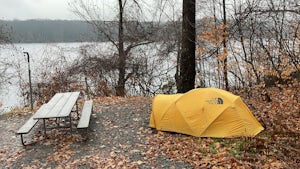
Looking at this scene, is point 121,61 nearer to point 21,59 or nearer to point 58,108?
point 21,59

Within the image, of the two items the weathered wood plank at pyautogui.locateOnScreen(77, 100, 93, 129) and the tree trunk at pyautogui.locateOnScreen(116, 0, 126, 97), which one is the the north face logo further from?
the tree trunk at pyautogui.locateOnScreen(116, 0, 126, 97)

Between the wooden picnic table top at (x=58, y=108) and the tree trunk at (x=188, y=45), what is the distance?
338 centimetres

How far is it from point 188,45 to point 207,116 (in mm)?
3392

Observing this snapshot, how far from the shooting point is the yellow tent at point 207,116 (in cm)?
711

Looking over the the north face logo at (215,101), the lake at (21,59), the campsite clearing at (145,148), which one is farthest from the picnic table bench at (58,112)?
the lake at (21,59)

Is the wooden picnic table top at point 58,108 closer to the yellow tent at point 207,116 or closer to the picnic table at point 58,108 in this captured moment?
the picnic table at point 58,108

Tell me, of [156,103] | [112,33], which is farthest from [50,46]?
[156,103]

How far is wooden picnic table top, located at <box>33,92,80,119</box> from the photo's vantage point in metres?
6.89

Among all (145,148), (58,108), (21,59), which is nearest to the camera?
(145,148)

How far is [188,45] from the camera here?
1006 centimetres

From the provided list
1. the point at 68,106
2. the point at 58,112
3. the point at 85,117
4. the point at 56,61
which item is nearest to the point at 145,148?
the point at 85,117

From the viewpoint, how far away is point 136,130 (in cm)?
778

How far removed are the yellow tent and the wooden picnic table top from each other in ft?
6.85

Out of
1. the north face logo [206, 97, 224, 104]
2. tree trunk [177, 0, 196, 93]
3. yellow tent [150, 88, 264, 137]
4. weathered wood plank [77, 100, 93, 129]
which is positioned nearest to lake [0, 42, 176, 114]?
tree trunk [177, 0, 196, 93]
